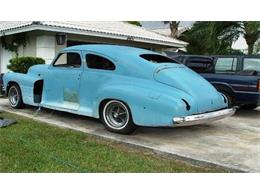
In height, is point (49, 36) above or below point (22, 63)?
above

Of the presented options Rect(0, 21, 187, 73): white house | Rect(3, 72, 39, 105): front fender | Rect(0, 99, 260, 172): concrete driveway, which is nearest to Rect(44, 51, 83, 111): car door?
Rect(0, 99, 260, 172): concrete driveway

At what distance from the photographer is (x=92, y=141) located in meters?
6.93

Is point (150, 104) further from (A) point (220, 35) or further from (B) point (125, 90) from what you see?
(A) point (220, 35)

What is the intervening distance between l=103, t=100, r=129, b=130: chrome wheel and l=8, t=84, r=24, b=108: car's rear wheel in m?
3.04

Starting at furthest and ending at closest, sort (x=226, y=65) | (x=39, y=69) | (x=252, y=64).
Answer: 1. (x=226, y=65)
2. (x=252, y=64)
3. (x=39, y=69)

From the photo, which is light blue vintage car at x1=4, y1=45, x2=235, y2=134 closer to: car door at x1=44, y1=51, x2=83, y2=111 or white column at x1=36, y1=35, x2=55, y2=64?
car door at x1=44, y1=51, x2=83, y2=111

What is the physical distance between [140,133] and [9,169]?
3022 millimetres

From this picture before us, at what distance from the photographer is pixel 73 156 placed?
5.94m

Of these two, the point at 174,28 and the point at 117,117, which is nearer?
the point at 117,117

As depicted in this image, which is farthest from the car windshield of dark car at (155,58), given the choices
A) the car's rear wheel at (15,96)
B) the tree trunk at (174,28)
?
the tree trunk at (174,28)

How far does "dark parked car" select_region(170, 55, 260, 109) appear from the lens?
9.57 m

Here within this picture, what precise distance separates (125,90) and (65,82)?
6.06 ft

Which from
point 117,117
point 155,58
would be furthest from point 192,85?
point 117,117

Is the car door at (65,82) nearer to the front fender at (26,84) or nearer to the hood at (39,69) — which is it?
the hood at (39,69)
